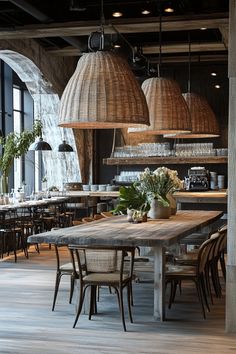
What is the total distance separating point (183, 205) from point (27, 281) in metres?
4.46

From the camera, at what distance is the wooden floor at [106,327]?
5340mm

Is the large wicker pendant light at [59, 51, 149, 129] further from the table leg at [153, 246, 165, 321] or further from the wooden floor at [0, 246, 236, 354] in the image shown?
the wooden floor at [0, 246, 236, 354]

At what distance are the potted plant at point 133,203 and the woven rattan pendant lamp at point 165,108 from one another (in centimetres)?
75

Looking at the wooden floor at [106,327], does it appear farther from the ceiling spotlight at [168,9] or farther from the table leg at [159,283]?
the ceiling spotlight at [168,9]

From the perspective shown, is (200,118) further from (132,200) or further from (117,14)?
(117,14)

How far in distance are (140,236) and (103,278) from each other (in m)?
0.53

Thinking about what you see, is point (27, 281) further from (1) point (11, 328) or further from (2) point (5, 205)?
(2) point (5, 205)

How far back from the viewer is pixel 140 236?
592 cm

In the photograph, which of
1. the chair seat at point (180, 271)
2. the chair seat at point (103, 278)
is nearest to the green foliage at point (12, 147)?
the chair seat at point (180, 271)

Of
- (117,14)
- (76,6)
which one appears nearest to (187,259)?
(76,6)

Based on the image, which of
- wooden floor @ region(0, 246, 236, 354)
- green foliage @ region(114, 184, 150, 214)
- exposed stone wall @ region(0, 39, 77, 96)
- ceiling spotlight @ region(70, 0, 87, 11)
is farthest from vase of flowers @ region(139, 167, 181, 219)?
exposed stone wall @ region(0, 39, 77, 96)

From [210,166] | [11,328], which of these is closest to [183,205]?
[210,166]

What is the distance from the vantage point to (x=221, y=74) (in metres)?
14.8

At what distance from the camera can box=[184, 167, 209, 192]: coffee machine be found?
40.4ft
